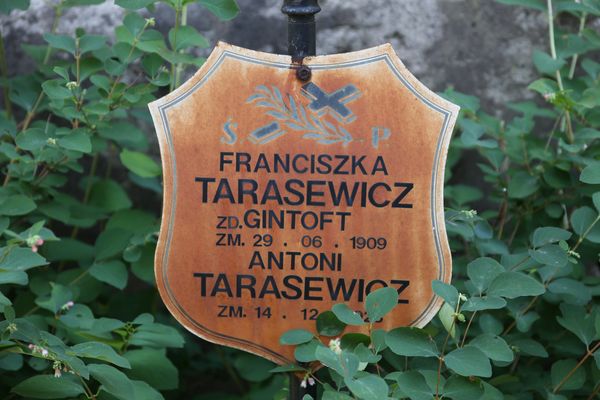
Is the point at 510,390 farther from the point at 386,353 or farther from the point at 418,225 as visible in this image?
the point at 418,225

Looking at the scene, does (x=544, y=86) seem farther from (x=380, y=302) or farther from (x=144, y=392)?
(x=144, y=392)

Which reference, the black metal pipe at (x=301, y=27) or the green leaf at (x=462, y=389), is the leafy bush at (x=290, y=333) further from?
the black metal pipe at (x=301, y=27)

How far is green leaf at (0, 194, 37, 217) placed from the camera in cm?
176

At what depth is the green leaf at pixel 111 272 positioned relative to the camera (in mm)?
1814

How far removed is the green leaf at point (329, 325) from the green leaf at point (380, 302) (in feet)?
0.28

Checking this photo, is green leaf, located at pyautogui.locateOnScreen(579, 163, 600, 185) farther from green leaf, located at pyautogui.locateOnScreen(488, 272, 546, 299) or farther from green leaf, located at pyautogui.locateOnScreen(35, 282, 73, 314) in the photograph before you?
green leaf, located at pyautogui.locateOnScreen(35, 282, 73, 314)

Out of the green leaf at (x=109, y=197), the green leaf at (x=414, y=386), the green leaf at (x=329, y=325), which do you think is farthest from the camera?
the green leaf at (x=109, y=197)

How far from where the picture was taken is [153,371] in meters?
1.75

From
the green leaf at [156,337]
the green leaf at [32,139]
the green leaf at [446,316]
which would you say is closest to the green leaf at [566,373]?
the green leaf at [446,316]

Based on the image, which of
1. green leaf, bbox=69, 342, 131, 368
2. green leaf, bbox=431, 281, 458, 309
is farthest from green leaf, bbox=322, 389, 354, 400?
green leaf, bbox=69, 342, 131, 368

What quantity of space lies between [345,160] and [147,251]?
58cm

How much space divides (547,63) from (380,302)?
2.61ft

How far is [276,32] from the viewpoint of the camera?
7.04 ft

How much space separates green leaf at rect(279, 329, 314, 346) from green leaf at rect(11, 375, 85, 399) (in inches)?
14.1
